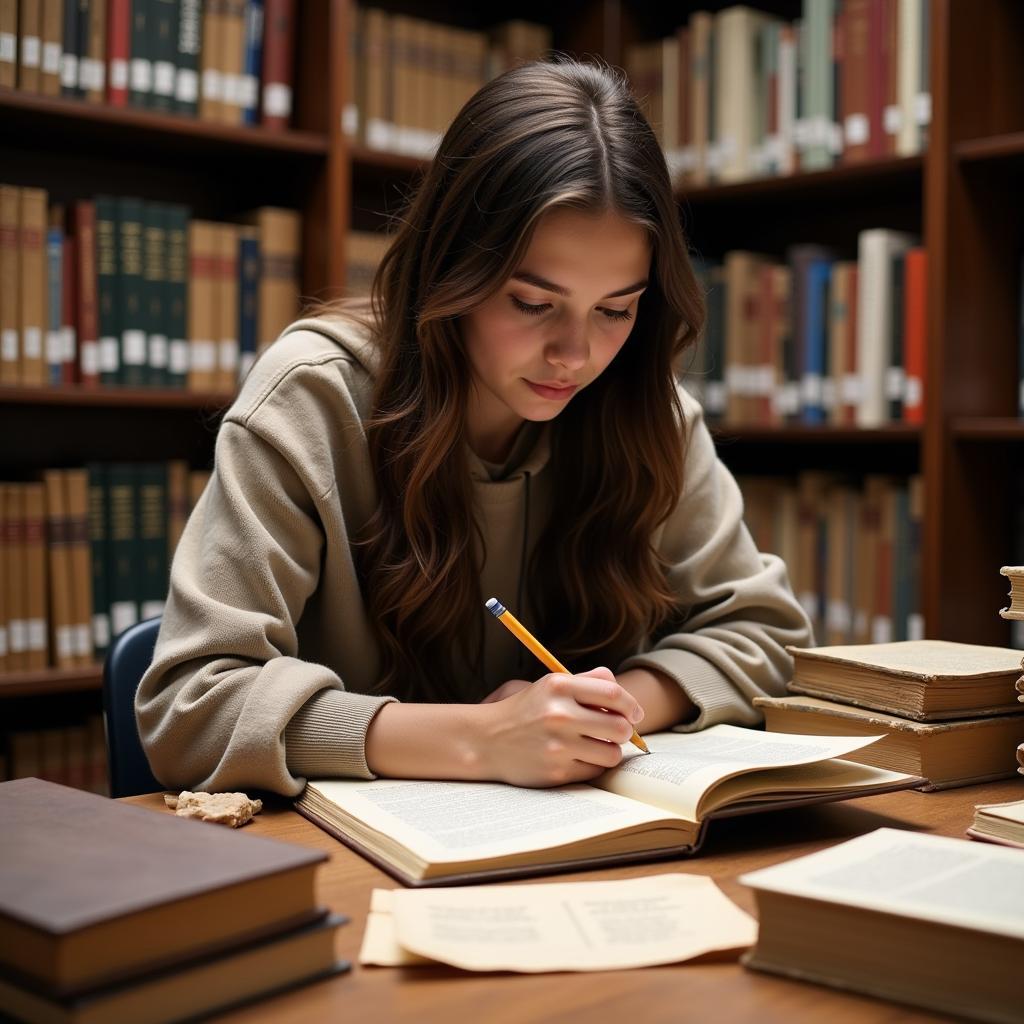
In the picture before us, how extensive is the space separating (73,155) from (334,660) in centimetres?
166

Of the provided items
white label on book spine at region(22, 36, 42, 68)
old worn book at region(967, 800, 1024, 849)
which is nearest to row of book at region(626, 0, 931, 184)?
white label on book spine at region(22, 36, 42, 68)

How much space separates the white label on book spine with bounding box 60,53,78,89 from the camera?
91.4 inches

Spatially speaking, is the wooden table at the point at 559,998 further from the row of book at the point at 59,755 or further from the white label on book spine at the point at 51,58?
the white label on book spine at the point at 51,58

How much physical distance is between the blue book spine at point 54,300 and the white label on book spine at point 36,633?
0.44m

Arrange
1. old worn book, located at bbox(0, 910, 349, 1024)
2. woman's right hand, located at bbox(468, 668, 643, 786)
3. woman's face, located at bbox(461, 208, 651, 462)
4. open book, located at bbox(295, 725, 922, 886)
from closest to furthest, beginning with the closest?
old worn book, located at bbox(0, 910, 349, 1024) → open book, located at bbox(295, 725, 922, 886) → woman's right hand, located at bbox(468, 668, 643, 786) → woman's face, located at bbox(461, 208, 651, 462)

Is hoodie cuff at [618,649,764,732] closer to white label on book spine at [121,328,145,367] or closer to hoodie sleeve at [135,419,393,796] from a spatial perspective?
hoodie sleeve at [135,419,393,796]

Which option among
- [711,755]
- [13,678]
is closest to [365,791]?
[711,755]

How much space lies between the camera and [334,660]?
1.34 metres

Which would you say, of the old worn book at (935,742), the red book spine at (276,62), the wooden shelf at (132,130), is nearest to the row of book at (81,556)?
the wooden shelf at (132,130)

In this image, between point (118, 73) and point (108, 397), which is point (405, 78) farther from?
point (108, 397)

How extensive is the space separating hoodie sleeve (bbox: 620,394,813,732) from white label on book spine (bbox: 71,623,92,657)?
50.1 inches

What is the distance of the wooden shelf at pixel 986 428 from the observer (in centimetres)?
221

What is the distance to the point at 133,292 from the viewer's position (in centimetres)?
237

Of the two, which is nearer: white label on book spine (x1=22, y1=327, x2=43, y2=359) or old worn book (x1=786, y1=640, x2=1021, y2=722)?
old worn book (x1=786, y1=640, x2=1021, y2=722)
